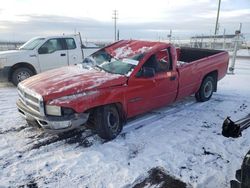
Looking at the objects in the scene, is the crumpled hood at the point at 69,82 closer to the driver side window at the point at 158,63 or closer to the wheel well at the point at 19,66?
the driver side window at the point at 158,63

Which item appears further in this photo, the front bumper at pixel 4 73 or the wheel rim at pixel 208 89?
the front bumper at pixel 4 73

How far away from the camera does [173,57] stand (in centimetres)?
616

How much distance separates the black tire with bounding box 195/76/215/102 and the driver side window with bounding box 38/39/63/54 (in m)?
5.54

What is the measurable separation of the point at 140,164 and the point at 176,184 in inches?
26.3

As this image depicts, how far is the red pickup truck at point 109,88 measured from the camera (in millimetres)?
4395

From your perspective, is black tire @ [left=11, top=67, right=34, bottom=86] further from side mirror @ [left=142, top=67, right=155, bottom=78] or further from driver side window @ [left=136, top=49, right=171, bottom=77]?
side mirror @ [left=142, top=67, right=155, bottom=78]

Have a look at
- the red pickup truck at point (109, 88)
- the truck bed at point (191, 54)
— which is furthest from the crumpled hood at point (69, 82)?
the truck bed at point (191, 54)

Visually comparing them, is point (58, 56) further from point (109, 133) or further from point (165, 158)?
point (165, 158)

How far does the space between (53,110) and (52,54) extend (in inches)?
240

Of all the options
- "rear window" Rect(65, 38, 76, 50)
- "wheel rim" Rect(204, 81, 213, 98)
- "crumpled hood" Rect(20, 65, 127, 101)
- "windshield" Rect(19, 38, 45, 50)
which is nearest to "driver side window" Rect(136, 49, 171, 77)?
"crumpled hood" Rect(20, 65, 127, 101)

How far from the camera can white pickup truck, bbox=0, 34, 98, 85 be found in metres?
9.20

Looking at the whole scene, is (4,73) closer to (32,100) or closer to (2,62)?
(2,62)

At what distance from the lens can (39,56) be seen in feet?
31.9

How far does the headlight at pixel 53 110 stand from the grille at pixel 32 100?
10 centimetres
